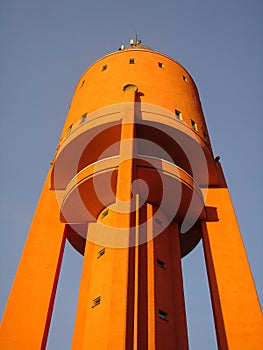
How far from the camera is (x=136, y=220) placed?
12086 mm

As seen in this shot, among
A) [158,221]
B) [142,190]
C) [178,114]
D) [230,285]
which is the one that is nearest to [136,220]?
[142,190]

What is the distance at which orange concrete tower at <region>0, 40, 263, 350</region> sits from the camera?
1008 cm

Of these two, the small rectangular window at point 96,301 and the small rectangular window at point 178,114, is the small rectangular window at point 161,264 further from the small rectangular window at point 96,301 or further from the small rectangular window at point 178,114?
the small rectangular window at point 178,114

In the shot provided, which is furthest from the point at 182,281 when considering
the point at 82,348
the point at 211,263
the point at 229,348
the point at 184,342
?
the point at 82,348

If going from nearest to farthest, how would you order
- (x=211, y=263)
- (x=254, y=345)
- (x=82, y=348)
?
(x=254, y=345)
(x=82, y=348)
(x=211, y=263)

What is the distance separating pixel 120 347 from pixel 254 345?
13.4ft

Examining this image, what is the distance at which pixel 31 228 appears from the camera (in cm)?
1270

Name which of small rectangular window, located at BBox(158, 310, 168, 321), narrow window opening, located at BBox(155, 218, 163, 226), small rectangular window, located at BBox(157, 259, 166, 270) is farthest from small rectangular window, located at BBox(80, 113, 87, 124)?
small rectangular window, located at BBox(158, 310, 168, 321)

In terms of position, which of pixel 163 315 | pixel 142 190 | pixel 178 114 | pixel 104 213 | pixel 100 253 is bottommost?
pixel 163 315

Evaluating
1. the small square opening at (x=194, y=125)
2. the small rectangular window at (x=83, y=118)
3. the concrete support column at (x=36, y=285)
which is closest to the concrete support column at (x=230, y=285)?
the small square opening at (x=194, y=125)

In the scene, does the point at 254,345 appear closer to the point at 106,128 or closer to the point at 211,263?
the point at 211,263

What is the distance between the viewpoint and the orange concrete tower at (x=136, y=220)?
1008cm

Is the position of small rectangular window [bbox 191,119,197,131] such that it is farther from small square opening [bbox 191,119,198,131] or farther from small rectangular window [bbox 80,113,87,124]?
small rectangular window [bbox 80,113,87,124]

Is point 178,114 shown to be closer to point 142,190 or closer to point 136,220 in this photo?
point 142,190
